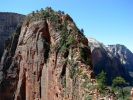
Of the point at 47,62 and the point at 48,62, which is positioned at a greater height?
the point at 47,62

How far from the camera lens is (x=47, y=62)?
6209cm

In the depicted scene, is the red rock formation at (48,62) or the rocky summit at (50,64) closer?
the rocky summit at (50,64)

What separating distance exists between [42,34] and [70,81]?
1857 centimetres

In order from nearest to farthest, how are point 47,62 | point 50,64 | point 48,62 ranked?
point 50,64 → point 48,62 → point 47,62

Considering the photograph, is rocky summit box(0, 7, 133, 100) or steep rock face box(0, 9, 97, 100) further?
steep rock face box(0, 9, 97, 100)

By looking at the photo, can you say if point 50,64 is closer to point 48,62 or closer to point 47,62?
point 48,62

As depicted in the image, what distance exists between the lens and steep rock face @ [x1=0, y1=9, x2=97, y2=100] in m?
48.6

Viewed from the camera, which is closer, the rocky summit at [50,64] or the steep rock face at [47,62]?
the rocky summit at [50,64]

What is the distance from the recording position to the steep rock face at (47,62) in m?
48.6

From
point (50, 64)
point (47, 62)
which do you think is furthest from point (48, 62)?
point (50, 64)

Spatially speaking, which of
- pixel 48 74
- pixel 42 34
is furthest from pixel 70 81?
pixel 42 34

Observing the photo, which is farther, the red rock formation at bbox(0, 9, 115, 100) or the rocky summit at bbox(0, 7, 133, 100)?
the red rock formation at bbox(0, 9, 115, 100)

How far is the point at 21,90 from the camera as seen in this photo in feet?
238

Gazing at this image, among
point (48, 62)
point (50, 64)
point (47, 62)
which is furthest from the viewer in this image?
point (47, 62)
